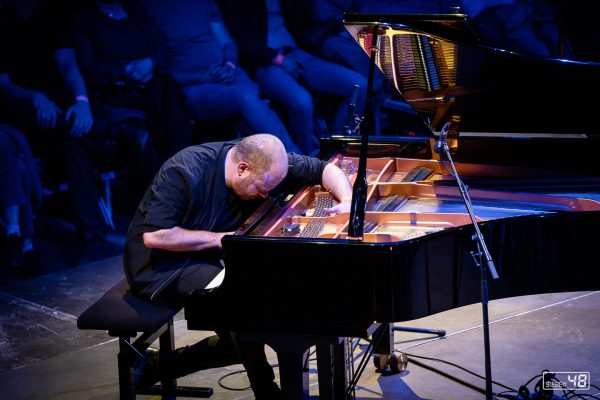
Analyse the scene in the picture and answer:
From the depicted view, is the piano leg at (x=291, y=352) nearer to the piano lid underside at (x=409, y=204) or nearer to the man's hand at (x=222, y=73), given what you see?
the piano lid underside at (x=409, y=204)

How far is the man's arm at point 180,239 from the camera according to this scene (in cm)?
369

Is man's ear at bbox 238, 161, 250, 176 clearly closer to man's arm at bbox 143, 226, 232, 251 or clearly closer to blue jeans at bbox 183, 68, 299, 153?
man's arm at bbox 143, 226, 232, 251

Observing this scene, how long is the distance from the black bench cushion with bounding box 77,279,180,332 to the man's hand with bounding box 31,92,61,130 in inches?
118

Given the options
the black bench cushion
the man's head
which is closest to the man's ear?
the man's head

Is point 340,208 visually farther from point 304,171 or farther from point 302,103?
point 302,103

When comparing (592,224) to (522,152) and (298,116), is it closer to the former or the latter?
(522,152)

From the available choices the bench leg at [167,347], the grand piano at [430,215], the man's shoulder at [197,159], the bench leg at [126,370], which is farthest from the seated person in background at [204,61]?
the bench leg at [126,370]

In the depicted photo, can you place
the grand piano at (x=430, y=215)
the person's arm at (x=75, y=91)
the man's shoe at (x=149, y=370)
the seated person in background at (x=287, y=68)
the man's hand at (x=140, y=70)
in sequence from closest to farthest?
the grand piano at (x=430, y=215) < the man's shoe at (x=149, y=370) < the person's arm at (x=75, y=91) < the man's hand at (x=140, y=70) < the seated person in background at (x=287, y=68)

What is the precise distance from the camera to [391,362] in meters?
4.46

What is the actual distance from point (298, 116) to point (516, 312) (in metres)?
3.40

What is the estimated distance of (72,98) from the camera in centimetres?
664

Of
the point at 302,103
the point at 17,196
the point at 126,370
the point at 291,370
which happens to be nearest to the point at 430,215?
the point at 291,370

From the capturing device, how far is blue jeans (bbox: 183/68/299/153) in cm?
753

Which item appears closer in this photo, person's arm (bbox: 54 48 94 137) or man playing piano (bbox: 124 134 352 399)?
man playing piano (bbox: 124 134 352 399)
